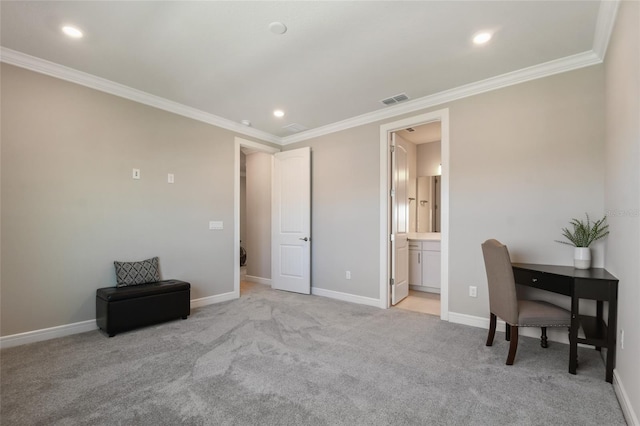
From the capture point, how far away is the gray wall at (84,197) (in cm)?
267


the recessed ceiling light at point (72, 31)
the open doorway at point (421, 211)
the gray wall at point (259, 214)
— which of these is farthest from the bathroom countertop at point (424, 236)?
the recessed ceiling light at point (72, 31)

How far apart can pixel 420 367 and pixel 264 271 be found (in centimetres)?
384

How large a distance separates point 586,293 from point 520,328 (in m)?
1.09

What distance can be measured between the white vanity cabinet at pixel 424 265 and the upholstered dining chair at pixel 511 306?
2256mm

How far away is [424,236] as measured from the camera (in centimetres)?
508

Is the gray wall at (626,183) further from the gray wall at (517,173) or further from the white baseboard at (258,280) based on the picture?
the white baseboard at (258,280)

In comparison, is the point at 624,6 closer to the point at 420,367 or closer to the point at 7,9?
the point at 420,367

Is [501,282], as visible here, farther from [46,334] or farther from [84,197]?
[46,334]

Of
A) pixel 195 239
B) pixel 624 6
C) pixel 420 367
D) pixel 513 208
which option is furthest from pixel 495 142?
pixel 195 239

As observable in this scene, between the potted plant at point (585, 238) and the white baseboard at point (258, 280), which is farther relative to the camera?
the white baseboard at point (258, 280)

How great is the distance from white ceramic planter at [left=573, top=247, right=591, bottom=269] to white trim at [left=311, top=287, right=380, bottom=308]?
2.21m

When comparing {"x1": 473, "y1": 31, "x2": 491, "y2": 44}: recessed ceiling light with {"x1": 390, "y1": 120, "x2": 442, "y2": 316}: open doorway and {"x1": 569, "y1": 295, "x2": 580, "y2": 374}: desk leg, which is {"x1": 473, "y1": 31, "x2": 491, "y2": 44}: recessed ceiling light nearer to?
{"x1": 390, "y1": 120, "x2": 442, "y2": 316}: open doorway

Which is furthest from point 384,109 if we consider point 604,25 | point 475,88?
point 604,25

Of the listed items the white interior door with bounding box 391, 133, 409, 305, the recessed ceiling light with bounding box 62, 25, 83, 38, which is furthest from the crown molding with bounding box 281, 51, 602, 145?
the recessed ceiling light with bounding box 62, 25, 83, 38
